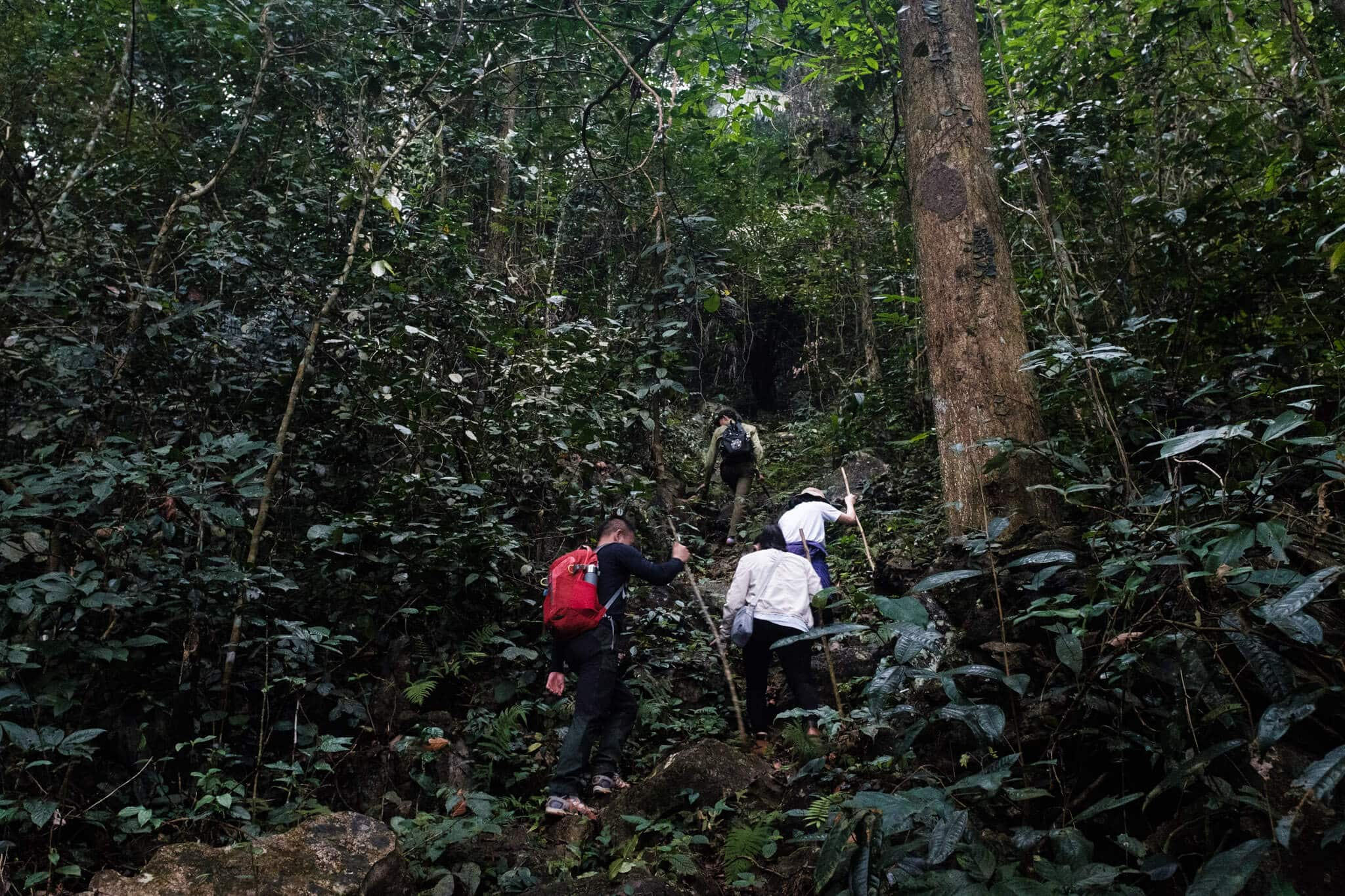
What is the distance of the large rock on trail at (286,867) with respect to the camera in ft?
10.3

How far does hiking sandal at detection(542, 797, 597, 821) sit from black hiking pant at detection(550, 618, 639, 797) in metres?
0.09

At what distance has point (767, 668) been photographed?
17.9 feet

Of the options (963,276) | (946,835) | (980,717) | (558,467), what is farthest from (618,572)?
(946,835)

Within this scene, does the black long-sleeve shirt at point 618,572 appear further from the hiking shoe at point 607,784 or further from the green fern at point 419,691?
the green fern at point 419,691

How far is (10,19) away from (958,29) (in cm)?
1043

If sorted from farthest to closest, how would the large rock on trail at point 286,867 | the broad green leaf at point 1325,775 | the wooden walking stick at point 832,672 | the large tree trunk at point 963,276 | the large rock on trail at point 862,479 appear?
the large rock on trail at point 862,479 < the wooden walking stick at point 832,672 < the large tree trunk at point 963,276 < the large rock on trail at point 286,867 < the broad green leaf at point 1325,775

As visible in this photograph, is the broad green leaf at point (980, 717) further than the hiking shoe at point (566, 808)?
No

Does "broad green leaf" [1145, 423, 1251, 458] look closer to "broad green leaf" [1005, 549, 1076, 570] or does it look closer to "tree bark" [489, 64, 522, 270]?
"broad green leaf" [1005, 549, 1076, 570]

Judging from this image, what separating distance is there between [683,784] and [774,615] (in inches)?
51.9

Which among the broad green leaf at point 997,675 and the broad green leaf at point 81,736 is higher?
the broad green leaf at point 81,736

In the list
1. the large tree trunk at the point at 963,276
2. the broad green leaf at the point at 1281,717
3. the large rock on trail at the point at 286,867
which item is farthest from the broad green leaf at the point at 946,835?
the large rock on trail at the point at 286,867

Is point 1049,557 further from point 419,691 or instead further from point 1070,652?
point 419,691

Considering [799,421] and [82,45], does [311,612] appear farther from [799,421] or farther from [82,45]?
[799,421]

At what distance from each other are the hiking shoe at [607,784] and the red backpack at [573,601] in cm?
89
